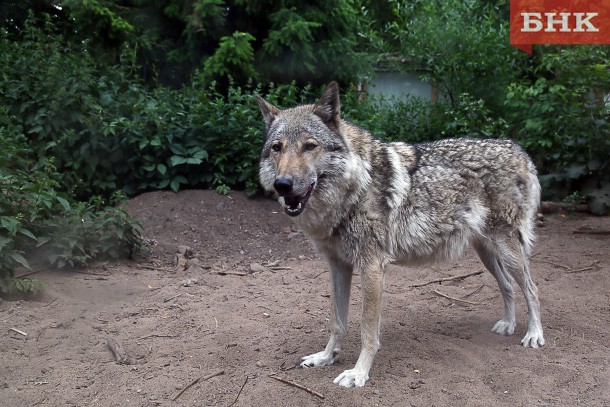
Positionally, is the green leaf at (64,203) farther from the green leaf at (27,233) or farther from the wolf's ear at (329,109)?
the wolf's ear at (329,109)

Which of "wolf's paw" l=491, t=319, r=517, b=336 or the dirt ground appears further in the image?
"wolf's paw" l=491, t=319, r=517, b=336

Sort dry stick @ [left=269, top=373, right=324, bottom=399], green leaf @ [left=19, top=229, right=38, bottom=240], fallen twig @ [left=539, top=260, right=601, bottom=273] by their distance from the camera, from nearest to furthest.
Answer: dry stick @ [left=269, top=373, right=324, bottom=399], green leaf @ [left=19, top=229, right=38, bottom=240], fallen twig @ [left=539, top=260, right=601, bottom=273]

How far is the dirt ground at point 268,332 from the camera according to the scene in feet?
14.0

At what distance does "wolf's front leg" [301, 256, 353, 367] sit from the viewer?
4.82 meters

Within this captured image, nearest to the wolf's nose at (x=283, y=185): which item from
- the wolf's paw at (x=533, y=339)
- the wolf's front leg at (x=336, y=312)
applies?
the wolf's front leg at (x=336, y=312)

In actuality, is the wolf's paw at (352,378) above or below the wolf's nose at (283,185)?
below

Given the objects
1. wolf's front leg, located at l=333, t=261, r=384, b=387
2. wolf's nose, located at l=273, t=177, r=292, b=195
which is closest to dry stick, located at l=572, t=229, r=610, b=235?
wolf's front leg, located at l=333, t=261, r=384, b=387

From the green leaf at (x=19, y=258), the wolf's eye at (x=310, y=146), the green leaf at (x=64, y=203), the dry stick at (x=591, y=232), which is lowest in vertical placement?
the dry stick at (x=591, y=232)

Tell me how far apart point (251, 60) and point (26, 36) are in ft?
9.89

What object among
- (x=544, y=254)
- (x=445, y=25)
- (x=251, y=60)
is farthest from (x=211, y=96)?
(x=544, y=254)

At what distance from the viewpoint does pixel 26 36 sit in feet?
27.5

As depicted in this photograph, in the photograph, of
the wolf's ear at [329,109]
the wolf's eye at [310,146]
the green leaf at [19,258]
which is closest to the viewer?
the wolf's eye at [310,146]

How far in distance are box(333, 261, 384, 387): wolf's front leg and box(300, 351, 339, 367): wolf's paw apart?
35cm

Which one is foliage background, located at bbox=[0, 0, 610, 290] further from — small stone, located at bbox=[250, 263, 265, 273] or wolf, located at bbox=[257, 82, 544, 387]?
wolf, located at bbox=[257, 82, 544, 387]
